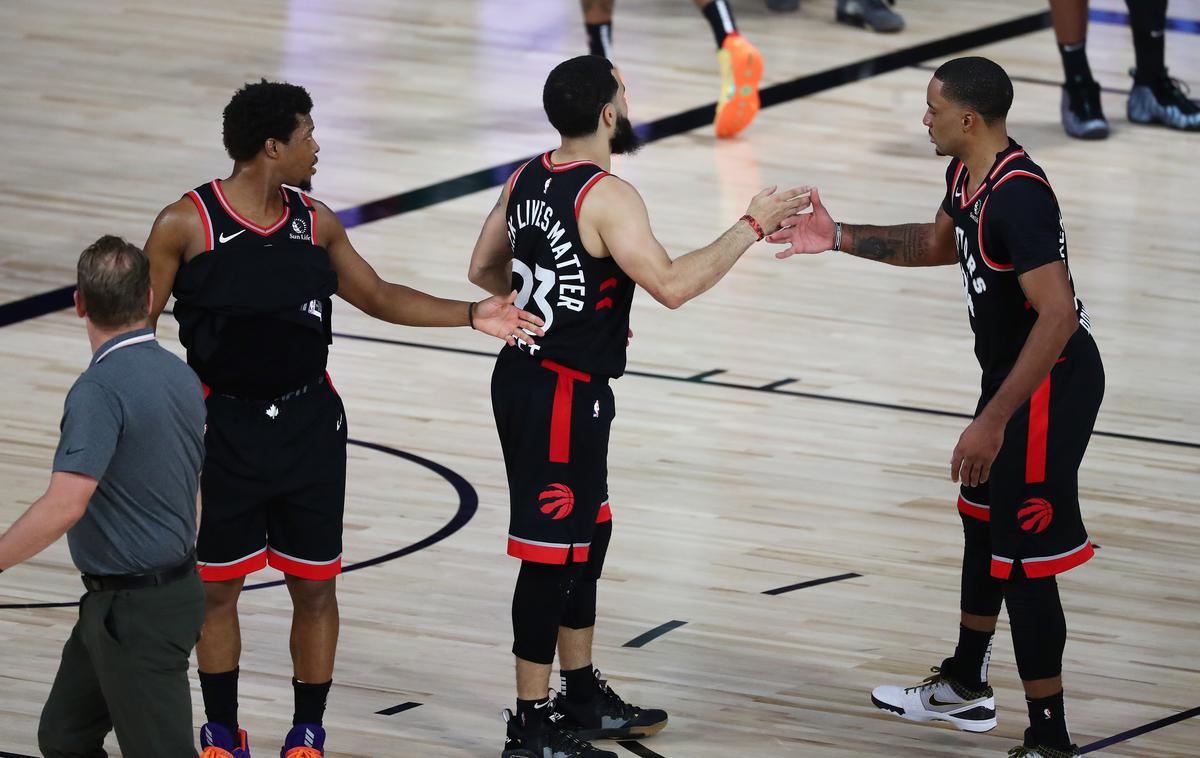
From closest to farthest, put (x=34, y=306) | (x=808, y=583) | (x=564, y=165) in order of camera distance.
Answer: (x=564, y=165), (x=808, y=583), (x=34, y=306)

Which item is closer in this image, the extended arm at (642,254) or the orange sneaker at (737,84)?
the extended arm at (642,254)

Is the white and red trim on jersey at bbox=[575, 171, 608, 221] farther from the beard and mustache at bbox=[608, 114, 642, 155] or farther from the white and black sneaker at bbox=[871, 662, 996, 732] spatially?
the white and black sneaker at bbox=[871, 662, 996, 732]

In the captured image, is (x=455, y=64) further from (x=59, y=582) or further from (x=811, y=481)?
(x=59, y=582)

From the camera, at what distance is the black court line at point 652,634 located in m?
5.14

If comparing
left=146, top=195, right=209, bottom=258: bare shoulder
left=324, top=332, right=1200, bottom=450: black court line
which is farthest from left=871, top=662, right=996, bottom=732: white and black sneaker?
left=324, top=332, right=1200, bottom=450: black court line

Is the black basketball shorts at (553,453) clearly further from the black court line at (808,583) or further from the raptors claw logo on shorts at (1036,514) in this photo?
the black court line at (808,583)

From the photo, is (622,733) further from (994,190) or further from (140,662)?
(994,190)

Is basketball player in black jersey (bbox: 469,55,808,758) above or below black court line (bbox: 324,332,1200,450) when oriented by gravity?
above

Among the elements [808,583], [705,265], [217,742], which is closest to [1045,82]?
[808,583]

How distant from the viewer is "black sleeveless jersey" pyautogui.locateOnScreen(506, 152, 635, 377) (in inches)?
167

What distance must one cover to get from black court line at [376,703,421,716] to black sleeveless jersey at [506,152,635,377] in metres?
0.95

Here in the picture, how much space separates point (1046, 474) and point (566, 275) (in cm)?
111

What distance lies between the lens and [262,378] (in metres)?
4.12

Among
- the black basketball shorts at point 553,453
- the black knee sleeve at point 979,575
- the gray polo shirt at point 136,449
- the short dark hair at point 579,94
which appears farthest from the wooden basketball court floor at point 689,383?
the short dark hair at point 579,94
